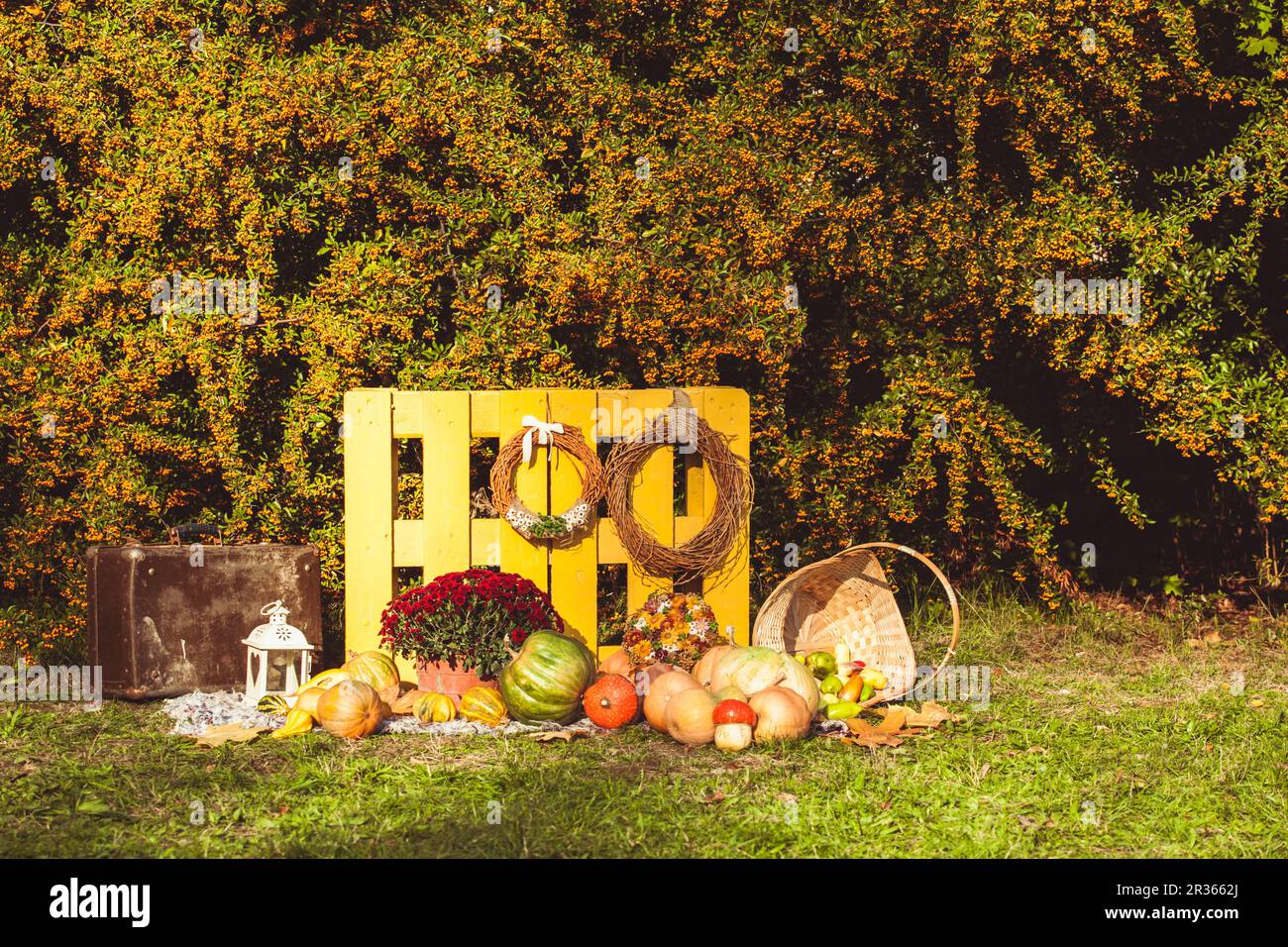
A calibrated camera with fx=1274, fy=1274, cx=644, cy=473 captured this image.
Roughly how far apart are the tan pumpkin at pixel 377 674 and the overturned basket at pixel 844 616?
169 cm

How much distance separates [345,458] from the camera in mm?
5879

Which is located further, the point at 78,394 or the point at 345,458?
the point at 78,394

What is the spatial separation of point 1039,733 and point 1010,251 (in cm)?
244

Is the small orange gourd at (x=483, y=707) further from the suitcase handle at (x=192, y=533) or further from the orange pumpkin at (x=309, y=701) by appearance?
the suitcase handle at (x=192, y=533)

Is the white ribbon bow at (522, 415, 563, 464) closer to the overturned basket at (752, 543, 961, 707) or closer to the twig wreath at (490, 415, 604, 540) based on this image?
the twig wreath at (490, 415, 604, 540)

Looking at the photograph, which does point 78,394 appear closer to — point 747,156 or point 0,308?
point 0,308

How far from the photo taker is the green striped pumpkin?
5.26 meters

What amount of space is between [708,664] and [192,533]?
2.56 meters

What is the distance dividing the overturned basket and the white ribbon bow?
4.17 feet

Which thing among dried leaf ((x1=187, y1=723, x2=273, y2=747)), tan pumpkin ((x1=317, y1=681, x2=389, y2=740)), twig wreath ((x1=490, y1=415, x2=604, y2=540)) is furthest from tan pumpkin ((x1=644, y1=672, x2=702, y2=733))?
dried leaf ((x1=187, y1=723, x2=273, y2=747))

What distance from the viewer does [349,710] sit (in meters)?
5.14

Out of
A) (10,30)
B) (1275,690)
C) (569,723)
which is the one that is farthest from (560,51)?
(1275,690)

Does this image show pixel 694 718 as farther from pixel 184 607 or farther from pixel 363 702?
pixel 184 607

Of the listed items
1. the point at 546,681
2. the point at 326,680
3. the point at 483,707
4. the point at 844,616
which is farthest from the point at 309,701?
the point at 844,616
